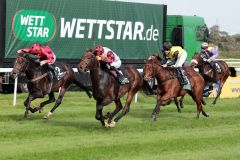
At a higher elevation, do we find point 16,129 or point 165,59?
point 165,59

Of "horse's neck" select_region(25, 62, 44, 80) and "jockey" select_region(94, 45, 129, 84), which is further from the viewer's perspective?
"horse's neck" select_region(25, 62, 44, 80)

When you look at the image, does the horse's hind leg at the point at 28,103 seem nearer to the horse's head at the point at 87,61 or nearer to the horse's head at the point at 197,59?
the horse's head at the point at 87,61

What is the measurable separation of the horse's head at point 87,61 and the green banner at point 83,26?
351 inches

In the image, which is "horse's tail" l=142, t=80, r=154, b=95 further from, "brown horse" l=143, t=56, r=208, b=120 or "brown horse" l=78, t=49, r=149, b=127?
"brown horse" l=78, t=49, r=149, b=127

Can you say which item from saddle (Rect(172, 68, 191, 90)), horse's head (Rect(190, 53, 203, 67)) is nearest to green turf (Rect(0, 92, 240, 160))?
saddle (Rect(172, 68, 191, 90))

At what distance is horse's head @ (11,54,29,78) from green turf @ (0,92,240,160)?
3.64 feet

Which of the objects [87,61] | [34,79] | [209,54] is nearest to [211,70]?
[209,54]

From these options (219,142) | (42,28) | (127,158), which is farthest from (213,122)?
(42,28)

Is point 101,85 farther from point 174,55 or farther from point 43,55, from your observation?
point 174,55

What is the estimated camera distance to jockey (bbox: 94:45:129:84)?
14.1 m

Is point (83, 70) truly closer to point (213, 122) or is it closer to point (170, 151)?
point (170, 151)

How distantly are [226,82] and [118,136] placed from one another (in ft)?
41.3

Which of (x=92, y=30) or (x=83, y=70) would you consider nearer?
(x=83, y=70)

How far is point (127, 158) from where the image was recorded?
1084cm
